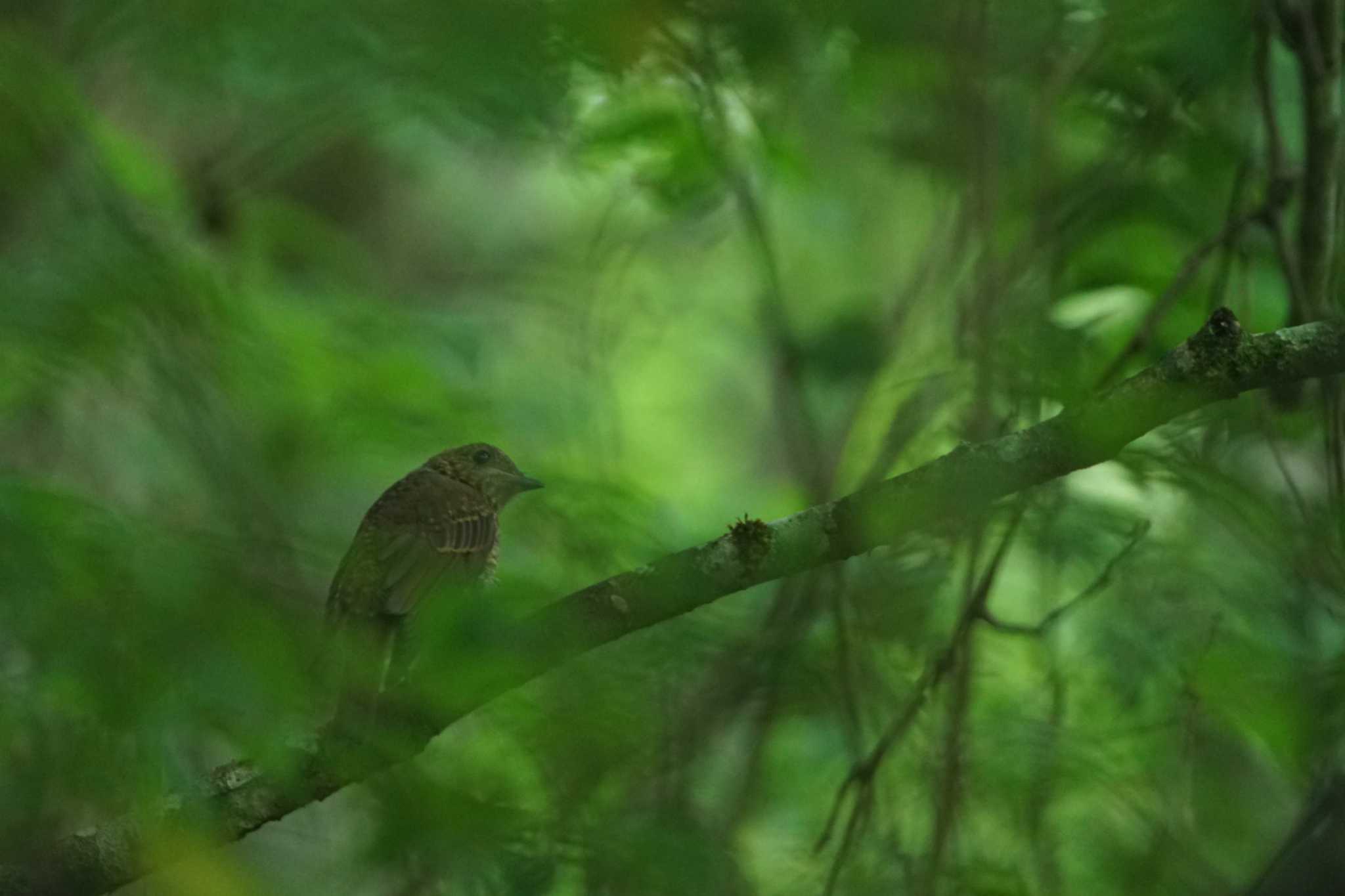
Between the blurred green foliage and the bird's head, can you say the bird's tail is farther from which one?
the bird's head

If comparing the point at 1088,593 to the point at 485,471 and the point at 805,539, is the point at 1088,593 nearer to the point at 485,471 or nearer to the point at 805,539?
→ the point at 805,539

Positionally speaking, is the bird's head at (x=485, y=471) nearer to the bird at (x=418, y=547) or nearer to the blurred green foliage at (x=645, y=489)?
the bird at (x=418, y=547)

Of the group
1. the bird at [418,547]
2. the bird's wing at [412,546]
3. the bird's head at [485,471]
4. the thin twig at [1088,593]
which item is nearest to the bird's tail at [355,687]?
the bird at [418,547]

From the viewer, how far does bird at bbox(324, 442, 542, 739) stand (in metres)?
4.32

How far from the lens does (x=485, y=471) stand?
549cm

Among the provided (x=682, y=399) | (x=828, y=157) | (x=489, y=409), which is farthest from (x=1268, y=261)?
(x=682, y=399)

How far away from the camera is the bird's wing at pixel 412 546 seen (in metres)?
4.61

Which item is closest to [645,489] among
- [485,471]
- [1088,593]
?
[485,471]

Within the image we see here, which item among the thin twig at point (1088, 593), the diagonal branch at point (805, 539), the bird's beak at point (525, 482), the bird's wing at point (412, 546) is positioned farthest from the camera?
the bird's beak at point (525, 482)

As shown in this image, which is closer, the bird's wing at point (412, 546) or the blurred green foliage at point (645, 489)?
the blurred green foliage at point (645, 489)

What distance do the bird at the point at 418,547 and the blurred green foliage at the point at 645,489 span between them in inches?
6.8

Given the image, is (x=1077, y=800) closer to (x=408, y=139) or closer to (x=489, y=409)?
(x=489, y=409)

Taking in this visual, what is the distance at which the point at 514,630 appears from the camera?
2795 mm

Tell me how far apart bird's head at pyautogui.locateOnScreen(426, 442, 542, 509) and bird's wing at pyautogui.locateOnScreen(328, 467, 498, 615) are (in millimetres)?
82
